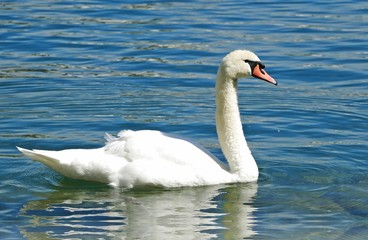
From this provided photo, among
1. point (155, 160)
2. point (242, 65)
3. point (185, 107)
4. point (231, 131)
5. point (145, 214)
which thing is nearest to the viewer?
point (145, 214)

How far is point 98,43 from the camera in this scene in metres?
18.7

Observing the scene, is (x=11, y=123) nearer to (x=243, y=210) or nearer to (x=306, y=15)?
(x=243, y=210)

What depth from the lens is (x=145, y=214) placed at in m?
10.2

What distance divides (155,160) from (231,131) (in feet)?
3.27

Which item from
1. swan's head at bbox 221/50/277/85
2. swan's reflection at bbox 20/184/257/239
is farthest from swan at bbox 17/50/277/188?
swan's reflection at bbox 20/184/257/239

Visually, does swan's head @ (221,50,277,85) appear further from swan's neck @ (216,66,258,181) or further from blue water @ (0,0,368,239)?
blue water @ (0,0,368,239)

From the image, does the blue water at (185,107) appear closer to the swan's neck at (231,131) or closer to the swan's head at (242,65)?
the swan's neck at (231,131)

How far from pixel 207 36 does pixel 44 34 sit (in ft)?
9.77

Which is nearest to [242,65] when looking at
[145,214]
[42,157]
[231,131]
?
[231,131]

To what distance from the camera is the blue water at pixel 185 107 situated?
1009cm

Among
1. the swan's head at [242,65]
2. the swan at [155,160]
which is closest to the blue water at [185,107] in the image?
the swan at [155,160]

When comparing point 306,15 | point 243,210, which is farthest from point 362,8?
point 243,210

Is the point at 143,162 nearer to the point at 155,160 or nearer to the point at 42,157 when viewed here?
the point at 155,160

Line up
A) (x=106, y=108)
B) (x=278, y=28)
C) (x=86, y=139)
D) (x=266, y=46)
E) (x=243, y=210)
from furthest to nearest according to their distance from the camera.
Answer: (x=278, y=28) < (x=266, y=46) < (x=106, y=108) < (x=86, y=139) < (x=243, y=210)
